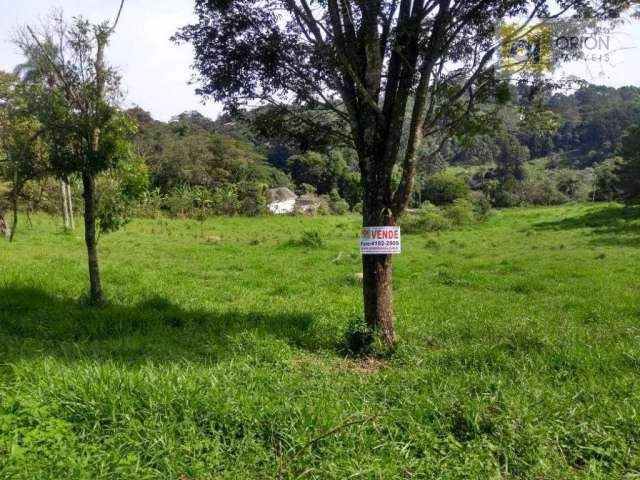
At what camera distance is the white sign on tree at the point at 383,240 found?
545cm

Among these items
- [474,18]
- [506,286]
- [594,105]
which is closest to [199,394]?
[474,18]

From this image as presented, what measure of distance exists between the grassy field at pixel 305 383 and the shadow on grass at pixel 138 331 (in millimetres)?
32

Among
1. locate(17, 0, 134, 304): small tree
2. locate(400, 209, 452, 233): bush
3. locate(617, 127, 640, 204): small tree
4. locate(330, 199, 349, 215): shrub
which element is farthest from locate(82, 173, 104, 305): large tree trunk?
locate(330, 199, 349, 215): shrub

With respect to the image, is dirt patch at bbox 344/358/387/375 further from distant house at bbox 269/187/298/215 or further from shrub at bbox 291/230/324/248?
distant house at bbox 269/187/298/215

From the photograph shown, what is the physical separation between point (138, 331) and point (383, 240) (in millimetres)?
3648

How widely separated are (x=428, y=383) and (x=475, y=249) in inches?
585

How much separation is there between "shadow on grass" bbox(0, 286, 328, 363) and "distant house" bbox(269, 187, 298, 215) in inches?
1469

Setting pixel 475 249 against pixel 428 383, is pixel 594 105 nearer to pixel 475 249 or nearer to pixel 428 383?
pixel 475 249

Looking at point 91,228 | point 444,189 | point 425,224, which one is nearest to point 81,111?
point 91,228

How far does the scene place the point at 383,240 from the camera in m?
5.46

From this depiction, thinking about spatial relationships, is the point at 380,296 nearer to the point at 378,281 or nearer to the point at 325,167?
the point at 378,281

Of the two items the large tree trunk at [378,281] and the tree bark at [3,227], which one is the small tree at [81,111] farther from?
the tree bark at [3,227]

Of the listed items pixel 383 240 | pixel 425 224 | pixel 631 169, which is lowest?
pixel 425 224

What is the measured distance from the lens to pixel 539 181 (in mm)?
65000
